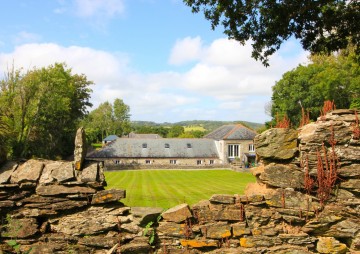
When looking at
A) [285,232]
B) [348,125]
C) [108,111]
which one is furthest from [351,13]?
[108,111]

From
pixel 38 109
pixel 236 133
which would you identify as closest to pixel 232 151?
pixel 236 133

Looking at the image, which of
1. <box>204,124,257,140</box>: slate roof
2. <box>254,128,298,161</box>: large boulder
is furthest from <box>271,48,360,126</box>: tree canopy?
<box>254,128,298,161</box>: large boulder

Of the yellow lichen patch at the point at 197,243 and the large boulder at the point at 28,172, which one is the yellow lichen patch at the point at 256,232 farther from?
the large boulder at the point at 28,172

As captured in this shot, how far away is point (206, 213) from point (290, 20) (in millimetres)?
6813

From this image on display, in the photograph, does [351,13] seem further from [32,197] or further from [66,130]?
[66,130]

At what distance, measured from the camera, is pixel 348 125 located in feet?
23.8

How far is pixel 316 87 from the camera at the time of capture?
166ft

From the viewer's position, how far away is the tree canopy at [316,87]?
47219 mm

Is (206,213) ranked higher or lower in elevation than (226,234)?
higher

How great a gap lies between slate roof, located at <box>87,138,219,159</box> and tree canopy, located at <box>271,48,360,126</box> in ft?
54.0

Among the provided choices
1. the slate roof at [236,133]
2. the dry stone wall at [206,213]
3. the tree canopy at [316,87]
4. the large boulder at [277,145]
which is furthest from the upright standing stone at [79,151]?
the slate roof at [236,133]

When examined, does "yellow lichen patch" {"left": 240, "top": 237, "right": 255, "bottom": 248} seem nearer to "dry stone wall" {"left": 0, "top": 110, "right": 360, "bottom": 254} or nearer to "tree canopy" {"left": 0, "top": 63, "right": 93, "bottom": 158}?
"dry stone wall" {"left": 0, "top": 110, "right": 360, "bottom": 254}

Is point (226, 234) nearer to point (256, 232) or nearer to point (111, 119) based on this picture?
point (256, 232)

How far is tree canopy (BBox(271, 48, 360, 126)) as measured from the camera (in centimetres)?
4722
